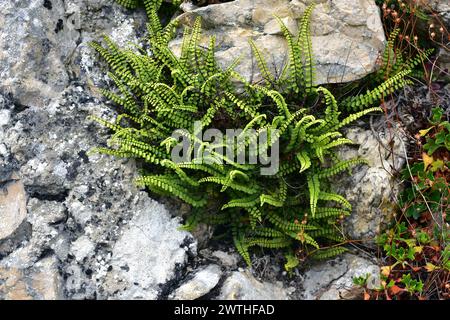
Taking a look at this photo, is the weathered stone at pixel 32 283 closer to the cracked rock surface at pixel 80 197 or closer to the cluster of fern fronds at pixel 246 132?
the cracked rock surface at pixel 80 197

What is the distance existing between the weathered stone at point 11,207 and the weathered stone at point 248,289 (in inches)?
78.1

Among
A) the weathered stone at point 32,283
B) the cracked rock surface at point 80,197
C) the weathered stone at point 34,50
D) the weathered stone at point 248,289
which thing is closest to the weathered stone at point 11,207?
the cracked rock surface at point 80,197

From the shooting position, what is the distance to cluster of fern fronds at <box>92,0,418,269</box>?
5.21 m

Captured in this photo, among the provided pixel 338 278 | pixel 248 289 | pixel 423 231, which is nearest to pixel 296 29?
pixel 423 231

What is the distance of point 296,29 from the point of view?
5.68m

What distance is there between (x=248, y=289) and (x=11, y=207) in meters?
2.32

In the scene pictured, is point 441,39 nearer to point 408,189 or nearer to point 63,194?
point 408,189

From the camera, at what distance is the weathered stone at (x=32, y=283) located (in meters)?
4.93

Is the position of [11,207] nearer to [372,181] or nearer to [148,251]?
[148,251]

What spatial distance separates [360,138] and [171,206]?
1991mm

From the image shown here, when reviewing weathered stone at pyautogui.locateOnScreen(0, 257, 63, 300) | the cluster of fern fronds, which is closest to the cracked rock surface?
weathered stone at pyautogui.locateOnScreen(0, 257, 63, 300)

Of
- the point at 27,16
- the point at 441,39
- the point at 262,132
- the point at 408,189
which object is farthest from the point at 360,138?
the point at 27,16

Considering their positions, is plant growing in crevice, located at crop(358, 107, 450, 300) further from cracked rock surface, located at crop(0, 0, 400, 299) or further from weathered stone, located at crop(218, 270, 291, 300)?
weathered stone, located at crop(218, 270, 291, 300)

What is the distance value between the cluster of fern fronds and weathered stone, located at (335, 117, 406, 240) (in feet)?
0.43
